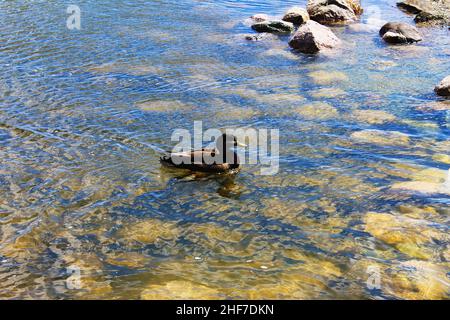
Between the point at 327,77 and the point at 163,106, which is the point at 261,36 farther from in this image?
the point at 163,106

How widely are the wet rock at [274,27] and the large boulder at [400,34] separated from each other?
2903 mm

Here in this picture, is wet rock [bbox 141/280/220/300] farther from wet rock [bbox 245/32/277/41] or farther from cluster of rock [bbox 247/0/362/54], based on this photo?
wet rock [bbox 245/32/277/41]

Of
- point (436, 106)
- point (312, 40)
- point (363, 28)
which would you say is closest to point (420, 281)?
point (436, 106)

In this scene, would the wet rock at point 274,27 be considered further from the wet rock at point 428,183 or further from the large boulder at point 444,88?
the wet rock at point 428,183

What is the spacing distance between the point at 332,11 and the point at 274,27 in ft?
8.23

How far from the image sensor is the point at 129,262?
5727 millimetres

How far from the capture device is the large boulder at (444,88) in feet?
36.0

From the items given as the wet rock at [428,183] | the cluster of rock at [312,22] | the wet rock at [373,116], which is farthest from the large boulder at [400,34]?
the wet rock at [428,183]

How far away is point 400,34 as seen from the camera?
598 inches

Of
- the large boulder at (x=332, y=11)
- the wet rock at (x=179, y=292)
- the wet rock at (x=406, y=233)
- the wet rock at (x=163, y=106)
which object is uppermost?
the large boulder at (x=332, y=11)

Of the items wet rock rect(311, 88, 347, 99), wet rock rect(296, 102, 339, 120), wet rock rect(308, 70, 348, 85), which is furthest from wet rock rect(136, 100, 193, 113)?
wet rock rect(308, 70, 348, 85)
